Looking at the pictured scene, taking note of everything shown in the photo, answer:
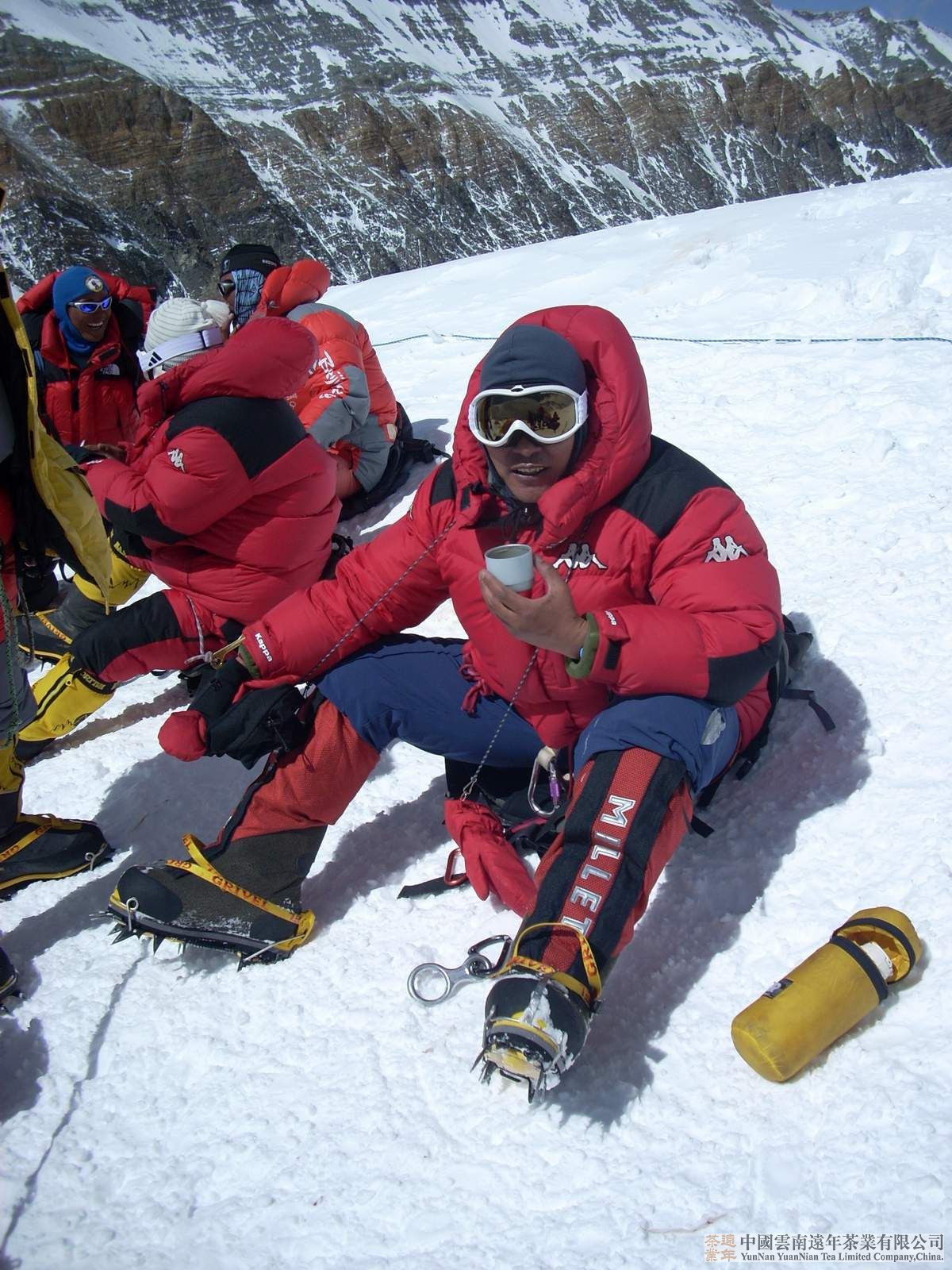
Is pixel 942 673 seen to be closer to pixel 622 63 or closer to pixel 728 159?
pixel 728 159

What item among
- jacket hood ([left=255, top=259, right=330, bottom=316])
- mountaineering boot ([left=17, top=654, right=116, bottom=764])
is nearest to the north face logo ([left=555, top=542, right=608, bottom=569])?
mountaineering boot ([left=17, top=654, right=116, bottom=764])

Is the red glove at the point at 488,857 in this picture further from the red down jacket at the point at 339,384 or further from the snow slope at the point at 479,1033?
the red down jacket at the point at 339,384

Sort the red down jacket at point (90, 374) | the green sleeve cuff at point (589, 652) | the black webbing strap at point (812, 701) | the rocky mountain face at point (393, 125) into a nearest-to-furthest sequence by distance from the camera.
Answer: the green sleeve cuff at point (589, 652) < the black webbing strap at point (812, 701) < the red down jacket at point (90, 374) < the rocky mountain face at point (393, 125)

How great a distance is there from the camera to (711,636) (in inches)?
67.2

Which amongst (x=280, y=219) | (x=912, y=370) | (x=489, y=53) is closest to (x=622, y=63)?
(x=489, y=53)

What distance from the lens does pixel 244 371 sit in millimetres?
2803

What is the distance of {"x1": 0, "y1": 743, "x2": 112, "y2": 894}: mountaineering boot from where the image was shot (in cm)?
241

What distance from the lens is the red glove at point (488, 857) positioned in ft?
6.66

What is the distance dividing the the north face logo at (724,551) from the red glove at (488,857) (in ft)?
2.70

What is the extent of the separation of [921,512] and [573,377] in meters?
1.61

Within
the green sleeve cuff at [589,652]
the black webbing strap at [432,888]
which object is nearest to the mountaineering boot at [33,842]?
the black webbing strap at [432,888]

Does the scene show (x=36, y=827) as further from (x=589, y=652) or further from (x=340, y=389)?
(x=340, y=389)

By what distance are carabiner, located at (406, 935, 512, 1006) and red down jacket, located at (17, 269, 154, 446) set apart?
11.2ft

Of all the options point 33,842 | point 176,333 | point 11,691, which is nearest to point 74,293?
point 176,333
